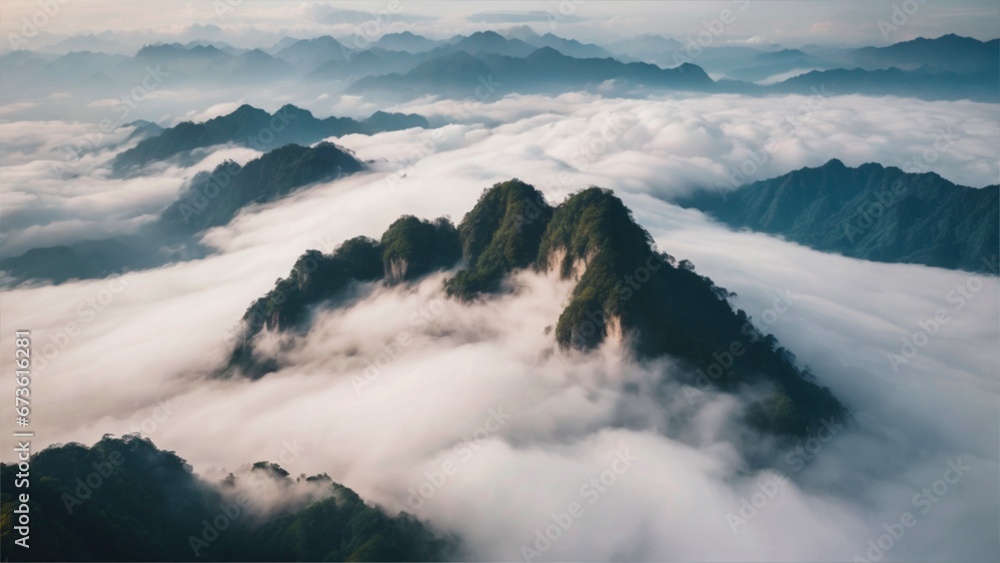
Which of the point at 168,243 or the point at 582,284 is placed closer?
the point at 582,284

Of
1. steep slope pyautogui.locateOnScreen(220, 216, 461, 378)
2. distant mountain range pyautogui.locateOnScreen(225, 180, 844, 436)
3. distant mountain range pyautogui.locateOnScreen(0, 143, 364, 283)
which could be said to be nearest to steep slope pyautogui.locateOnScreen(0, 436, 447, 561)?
distant mountain range pyautogui.locateOnScreen(225, 180, 844, 436)

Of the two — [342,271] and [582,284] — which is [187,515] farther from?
[342,271]

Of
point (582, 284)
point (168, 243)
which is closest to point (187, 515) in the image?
point (582, 284)

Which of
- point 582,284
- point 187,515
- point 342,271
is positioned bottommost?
point 187,515

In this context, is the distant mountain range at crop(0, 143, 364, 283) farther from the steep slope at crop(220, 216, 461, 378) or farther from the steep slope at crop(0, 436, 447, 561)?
the steep slope at crop(0, 436, 447, 561)

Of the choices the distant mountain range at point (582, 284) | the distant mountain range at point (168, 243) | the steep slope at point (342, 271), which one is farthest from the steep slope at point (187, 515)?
the distant mountain range at point (168, 243)
